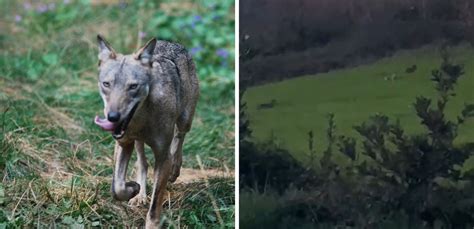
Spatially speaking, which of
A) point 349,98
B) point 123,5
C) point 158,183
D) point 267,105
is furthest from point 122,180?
point 123,5

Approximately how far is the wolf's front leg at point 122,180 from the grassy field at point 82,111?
0.35 metres

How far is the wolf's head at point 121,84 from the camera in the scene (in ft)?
20.1

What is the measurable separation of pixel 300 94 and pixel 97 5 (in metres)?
4.05

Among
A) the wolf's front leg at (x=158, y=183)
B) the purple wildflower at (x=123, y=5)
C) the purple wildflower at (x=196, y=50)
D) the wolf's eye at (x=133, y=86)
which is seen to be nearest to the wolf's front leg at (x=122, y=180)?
the wolf's front leg at (x=158, y=183)

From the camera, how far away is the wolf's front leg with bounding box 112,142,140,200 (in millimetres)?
6496

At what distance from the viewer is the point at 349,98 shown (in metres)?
6.59

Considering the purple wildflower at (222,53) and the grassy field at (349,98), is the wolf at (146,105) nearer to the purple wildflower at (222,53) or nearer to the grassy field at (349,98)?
the grassy field at (349,98)

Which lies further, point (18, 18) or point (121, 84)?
point (18, 18)

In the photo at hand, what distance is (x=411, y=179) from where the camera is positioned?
6.59m

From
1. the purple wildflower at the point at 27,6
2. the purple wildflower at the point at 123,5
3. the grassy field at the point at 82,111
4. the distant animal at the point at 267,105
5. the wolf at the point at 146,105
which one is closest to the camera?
the wolf at the point at 146,105

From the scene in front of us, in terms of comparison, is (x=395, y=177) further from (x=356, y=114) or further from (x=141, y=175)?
(x=141, y=175)

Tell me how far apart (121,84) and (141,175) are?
104 centimetres

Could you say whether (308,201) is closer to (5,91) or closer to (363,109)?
(363,109)

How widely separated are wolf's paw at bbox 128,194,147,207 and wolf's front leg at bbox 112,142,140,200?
0.38 m
